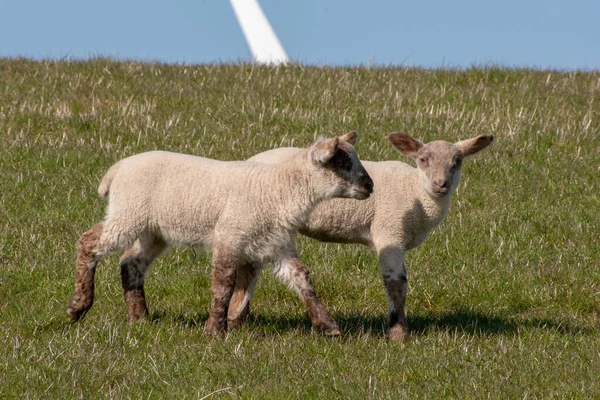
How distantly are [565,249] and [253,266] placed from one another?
12.6 feet

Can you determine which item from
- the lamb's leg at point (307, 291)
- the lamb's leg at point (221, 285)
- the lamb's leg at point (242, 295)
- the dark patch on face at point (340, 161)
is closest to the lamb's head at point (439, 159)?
the dark patch on face at point (340, 161)

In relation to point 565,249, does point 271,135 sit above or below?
below

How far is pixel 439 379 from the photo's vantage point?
6492 millimetres

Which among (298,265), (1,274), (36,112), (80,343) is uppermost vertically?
(298,265)

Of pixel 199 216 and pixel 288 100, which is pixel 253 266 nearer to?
pixel 199 216

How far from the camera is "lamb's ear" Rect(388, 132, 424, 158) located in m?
8.62

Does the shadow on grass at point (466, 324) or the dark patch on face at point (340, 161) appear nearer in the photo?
the dark patch on face at point (340, 161)

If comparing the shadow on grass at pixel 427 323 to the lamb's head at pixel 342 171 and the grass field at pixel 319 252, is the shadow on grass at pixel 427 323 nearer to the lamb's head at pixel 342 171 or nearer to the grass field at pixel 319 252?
the grass field at pixel 319 252

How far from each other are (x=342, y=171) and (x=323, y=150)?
0.76ft

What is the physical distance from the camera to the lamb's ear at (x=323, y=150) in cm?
744

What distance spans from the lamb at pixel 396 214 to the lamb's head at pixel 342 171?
0.75m

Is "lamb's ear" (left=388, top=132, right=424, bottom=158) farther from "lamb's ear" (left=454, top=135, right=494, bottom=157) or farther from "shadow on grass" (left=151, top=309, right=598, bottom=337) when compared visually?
"shadow on grass" (left=151, top=309, right=598, bottom=337)

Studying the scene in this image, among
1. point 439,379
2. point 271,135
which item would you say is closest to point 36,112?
point 271,135

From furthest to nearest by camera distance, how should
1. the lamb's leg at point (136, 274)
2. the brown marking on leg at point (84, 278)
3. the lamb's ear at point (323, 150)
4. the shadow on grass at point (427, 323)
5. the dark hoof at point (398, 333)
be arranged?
the lamb's leg at point (136, 274) < the shadow on grass at point (427, 323) < the brown marking on leg at point (84, 278) < the dark hoof at point (398, 333) < the lamb's ear at point (323, 150)
